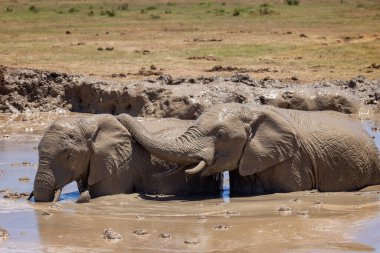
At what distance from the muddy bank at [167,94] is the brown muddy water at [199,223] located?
19.9ft

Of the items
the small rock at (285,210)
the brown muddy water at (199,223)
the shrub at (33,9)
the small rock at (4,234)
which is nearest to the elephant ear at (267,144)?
the brown muddy water at (199,223)

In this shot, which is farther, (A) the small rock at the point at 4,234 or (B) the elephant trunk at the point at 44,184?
(B) the elephant trunk at the point at 44,184

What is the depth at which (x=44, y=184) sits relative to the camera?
10.6m

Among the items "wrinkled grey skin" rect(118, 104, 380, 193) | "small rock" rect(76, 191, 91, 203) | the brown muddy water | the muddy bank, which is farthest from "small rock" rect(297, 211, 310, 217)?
the muddy bank

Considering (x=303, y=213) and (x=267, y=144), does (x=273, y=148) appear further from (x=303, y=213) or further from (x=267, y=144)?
(x=303, y=213)

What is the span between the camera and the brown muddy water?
28.5 ft

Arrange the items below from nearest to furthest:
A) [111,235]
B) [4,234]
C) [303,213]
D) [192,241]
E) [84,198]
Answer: [192,241], [111,235], [4,234], [303,213], [84,198]

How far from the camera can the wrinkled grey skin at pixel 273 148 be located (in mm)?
10602

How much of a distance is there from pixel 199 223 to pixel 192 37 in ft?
68.3

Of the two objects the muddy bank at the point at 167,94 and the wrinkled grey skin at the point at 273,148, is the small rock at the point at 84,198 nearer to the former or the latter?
the wrinkled grey skin at the point at 273,148

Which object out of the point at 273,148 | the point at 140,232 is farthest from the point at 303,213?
the point at 140,232

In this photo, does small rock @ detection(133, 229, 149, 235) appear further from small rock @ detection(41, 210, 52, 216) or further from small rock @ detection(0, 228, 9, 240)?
small rock @ detection(41, 210, 52, 216)

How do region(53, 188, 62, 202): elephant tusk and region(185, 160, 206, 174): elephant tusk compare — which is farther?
region(53, 188, 62, 202): elephant tusk

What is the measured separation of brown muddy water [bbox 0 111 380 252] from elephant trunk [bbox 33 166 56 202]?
113 mm
